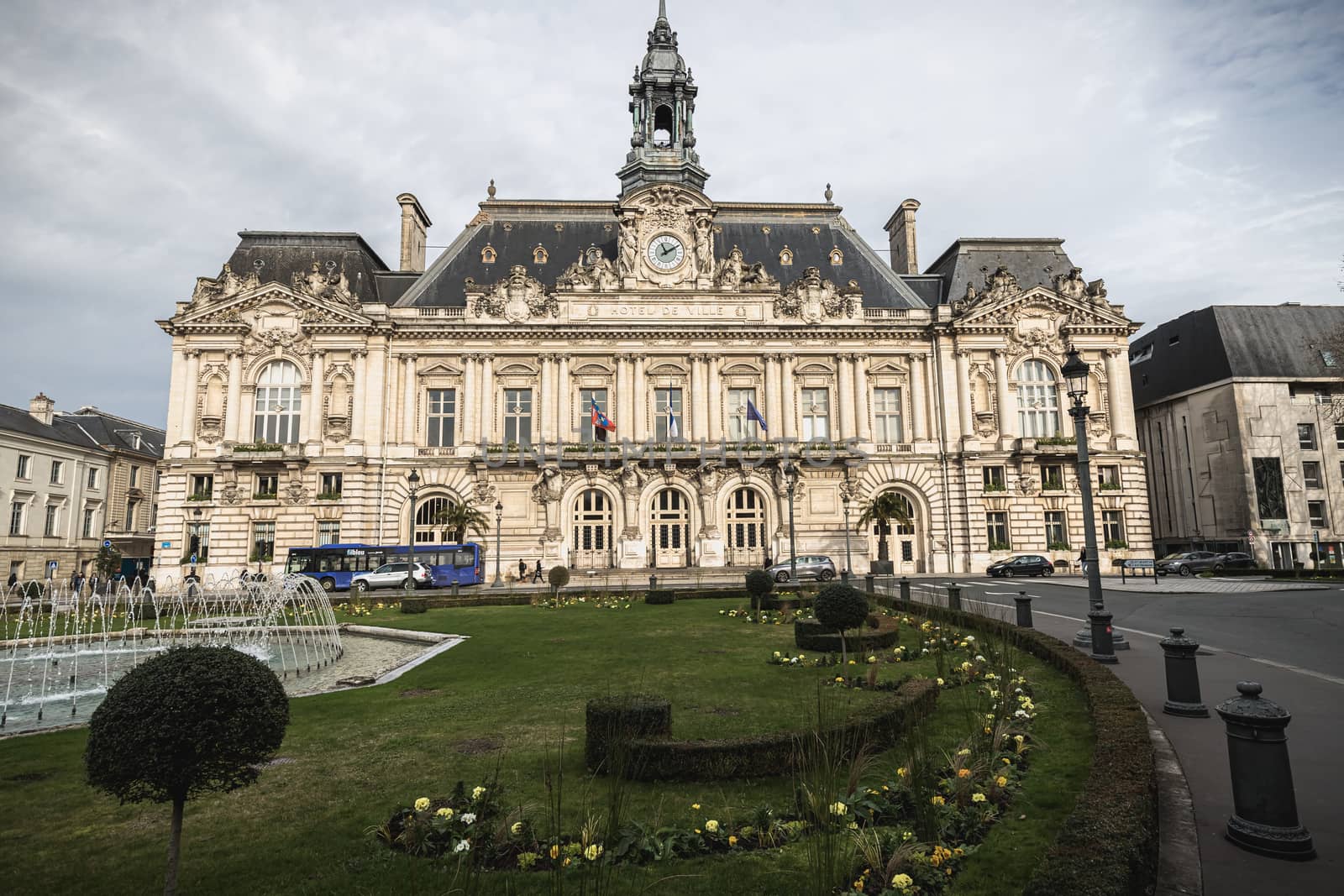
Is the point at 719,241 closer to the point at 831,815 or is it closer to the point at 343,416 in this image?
the point at 343,416

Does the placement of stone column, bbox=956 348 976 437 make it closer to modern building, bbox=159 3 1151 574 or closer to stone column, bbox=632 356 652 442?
modern building, bbox=159 3 1151 574

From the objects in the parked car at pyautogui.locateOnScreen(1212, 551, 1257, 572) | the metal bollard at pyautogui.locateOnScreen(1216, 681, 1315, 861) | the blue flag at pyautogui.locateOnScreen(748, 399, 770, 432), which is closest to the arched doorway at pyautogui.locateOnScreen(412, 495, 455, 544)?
the blue flag at pyautogui.locateOnScreen(748, 399, 770, 432)

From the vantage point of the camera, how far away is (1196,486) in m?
52.8

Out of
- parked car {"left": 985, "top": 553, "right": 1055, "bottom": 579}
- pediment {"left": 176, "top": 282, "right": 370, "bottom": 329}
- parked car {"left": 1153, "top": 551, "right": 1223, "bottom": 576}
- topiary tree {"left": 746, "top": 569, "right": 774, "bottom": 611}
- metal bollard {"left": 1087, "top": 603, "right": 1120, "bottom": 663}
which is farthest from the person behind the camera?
pediment {"left": 176, "top": 282, "right": 370, "bottom": 329}

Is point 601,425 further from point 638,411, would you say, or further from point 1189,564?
point 1189,564

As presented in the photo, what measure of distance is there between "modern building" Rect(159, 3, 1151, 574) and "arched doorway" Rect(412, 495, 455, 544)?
7.2 inches

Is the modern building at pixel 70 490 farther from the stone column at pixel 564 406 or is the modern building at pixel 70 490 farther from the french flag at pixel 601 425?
the french flag at pixel 601 425

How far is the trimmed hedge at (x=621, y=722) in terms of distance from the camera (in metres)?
8.52

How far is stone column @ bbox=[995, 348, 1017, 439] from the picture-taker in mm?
46438

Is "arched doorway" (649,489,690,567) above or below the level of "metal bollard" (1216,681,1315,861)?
above

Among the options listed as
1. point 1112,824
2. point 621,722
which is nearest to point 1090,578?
point 1112,824

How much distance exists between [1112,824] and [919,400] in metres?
44.3

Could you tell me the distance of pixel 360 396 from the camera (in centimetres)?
4500

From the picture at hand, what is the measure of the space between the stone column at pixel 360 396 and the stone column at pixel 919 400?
33.8 meters
